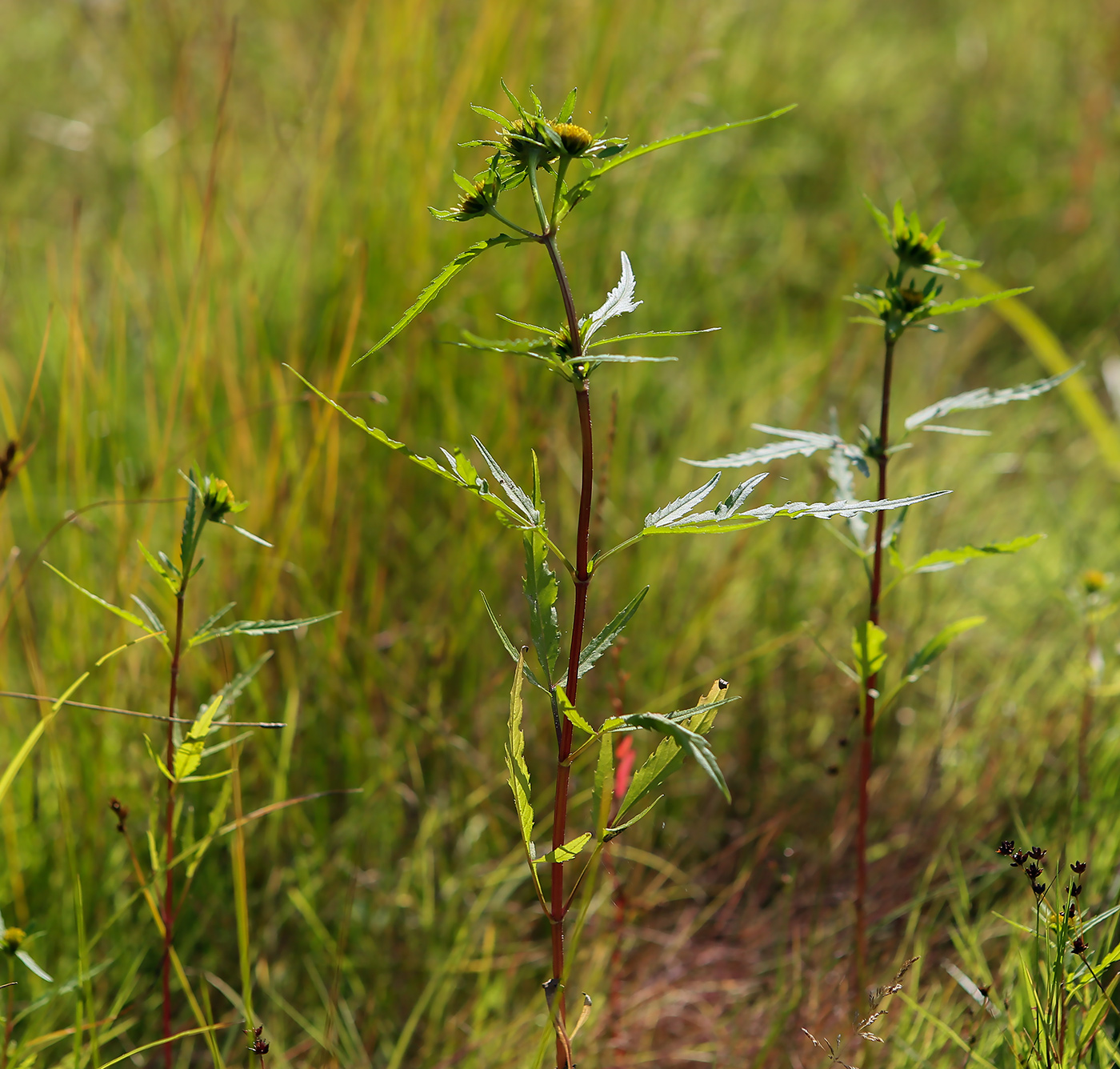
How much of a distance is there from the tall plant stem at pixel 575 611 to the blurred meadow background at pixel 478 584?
0.45 metres

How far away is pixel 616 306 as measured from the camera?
935 mm

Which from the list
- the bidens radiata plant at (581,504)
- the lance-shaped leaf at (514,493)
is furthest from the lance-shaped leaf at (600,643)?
the lance-shaped leaf at (514,493)

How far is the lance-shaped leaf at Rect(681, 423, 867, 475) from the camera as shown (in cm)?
112

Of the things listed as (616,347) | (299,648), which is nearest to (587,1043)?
(299,648)

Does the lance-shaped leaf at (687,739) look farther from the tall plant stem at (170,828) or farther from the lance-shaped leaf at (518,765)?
the tall plant stem at (170,828)

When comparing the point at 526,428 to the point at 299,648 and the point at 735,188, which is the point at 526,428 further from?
the point at 735,188

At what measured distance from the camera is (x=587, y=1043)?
1.48 m

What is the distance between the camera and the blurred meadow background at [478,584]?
1.58 meters

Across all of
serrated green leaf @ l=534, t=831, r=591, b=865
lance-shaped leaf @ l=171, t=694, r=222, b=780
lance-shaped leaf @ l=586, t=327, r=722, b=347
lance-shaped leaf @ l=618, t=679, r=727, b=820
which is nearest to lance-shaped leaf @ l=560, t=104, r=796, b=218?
lance-shaped leaf @ l=586, t=327, r=722, b=347

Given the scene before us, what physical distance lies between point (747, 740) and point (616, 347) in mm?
1257

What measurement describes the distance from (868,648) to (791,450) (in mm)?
242

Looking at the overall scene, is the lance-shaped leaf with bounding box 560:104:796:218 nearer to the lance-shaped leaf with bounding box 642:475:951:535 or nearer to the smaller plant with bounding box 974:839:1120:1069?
the lance-shaped leaf with bounding box 642:475:951:535

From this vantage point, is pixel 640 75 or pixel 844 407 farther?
pixel 640 75

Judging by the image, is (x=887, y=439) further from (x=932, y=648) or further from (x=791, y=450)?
(x=932, y=648)
